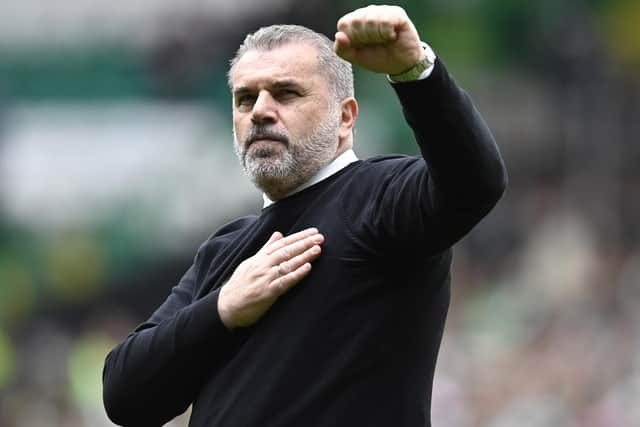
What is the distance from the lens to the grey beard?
380 centimetres

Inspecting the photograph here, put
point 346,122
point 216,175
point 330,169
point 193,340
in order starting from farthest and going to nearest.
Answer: point 216,175 < point 346,122 < point 330,169 < point 193,340

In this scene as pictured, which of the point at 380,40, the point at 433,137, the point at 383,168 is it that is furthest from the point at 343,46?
the point at 383,168

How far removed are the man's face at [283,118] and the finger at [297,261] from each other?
0.84 feet

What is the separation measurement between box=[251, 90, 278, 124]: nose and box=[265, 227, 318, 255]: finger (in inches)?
11.3

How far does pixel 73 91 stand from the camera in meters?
18.8

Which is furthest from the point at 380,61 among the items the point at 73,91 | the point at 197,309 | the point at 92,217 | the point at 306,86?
the point at 73,91

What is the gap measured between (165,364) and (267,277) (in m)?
0.36

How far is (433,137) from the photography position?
3.38m

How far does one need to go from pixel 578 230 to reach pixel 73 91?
660cm

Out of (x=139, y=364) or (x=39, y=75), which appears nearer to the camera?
(x=139, y=364)

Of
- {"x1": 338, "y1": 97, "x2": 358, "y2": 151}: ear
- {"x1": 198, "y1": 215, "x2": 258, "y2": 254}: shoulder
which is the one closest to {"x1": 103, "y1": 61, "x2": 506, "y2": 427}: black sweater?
{"x1": 338, "y1": 97, "x2": 358, "y2": 151}: ear

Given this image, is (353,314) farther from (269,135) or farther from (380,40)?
(380,40)

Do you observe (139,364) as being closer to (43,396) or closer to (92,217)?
(43,396)

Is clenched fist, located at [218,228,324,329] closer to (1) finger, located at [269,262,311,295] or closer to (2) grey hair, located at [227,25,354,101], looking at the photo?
(1) finger, located at [269,262,311,295]
